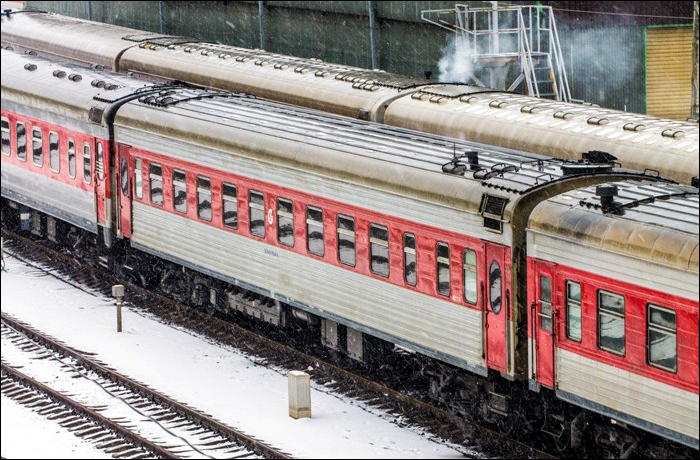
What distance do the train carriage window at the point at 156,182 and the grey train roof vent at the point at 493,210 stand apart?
9486mm

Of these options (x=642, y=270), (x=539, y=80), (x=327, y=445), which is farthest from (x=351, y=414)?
(x=539, y=80)

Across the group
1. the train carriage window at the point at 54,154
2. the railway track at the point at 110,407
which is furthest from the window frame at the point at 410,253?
the train carriage window at the point at 54,154

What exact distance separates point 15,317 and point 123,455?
8.50 metres

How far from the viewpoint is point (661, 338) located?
16250 millimetres

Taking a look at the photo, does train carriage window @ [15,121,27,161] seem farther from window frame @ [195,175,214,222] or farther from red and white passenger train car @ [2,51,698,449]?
window frame @ [195,175,214,222]

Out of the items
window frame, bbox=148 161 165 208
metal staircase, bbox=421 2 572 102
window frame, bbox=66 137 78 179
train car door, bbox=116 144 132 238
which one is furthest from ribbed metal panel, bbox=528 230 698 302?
window frame, bbox=66 137 78 179

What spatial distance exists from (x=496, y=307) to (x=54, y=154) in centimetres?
1479

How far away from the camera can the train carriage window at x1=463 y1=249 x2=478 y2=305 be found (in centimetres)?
1902

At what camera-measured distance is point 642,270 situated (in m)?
16.3

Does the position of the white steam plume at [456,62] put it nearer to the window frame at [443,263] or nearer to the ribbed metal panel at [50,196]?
the ribbed metal panel at [50,196]

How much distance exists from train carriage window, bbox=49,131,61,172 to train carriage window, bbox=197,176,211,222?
6133 millimetres

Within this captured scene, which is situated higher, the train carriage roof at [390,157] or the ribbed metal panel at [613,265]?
the train carriage roof at [390,157]

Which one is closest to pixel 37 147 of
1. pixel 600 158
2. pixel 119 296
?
pixel 119 296

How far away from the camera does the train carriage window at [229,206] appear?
24562 mm
